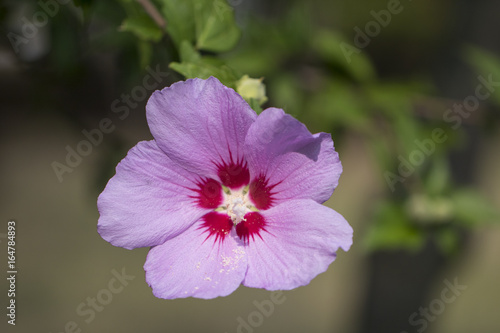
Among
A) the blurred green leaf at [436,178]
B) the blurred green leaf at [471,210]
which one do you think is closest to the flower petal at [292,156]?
the blurred green leaf at [436,178]

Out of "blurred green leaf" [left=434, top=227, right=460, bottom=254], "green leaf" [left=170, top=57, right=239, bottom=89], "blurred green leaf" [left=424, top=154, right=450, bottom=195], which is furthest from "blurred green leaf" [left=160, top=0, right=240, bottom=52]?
"blurred green leaf" [left=434, top=227, right=460, bottom=254]

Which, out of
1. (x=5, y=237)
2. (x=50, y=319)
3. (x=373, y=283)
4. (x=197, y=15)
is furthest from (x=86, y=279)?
(x=197, y=15)

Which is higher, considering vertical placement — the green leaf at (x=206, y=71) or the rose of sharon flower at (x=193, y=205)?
the green leaf at (x=206, y=71)

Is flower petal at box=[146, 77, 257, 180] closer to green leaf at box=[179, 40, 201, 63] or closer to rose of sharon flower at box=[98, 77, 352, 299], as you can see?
rose of sharon flower at box=[98, 77, 352, 299]

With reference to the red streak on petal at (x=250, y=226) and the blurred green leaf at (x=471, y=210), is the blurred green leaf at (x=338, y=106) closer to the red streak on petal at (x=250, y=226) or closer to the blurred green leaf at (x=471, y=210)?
the blurred green leaf at (x=471, y=210)

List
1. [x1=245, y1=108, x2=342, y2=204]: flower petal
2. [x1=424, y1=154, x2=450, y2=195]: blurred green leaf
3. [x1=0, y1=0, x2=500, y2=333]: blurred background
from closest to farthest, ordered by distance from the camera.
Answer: [x1=245, y1=108, x2=342, y2=204]: flower petal → [x1=0, y1=0, x2=500, y2=333]: blurred background → [x1=424, y1=154, x2=450, y2=195]: blurred green leaf

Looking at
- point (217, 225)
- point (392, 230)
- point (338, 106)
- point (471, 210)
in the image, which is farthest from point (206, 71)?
point (471, 210)

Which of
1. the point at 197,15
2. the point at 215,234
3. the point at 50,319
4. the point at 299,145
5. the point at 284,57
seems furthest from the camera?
the point at 50,319

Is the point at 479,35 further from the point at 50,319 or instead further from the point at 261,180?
the point at 50,319
